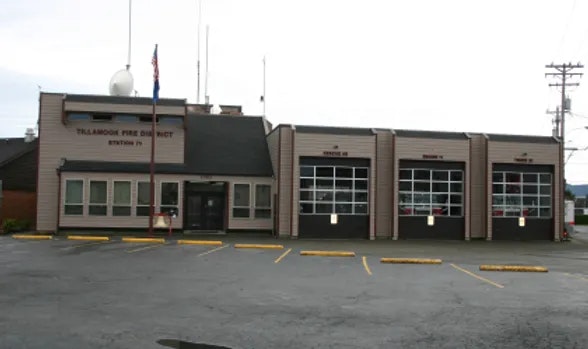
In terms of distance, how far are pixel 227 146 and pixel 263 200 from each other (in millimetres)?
4135

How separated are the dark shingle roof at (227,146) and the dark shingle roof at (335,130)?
304cm

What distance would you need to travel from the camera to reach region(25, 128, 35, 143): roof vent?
42281 mm

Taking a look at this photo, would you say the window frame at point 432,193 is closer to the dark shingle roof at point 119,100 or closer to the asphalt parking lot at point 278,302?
the asphalt parking lot at point 278,302

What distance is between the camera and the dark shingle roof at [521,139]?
Answer: 105 ft

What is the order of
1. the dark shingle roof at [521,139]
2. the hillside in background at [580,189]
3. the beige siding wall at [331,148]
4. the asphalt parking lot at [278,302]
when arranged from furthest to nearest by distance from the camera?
the hillside in background at [580,189] → the dark shingle roof at [521,139] → the beige siding wall at [331,148] → the asphalt parking lot at [278,302]

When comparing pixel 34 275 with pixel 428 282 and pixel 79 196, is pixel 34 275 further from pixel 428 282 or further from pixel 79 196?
pixel 79 196

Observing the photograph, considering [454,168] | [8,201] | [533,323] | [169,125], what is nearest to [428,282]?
[533,323]

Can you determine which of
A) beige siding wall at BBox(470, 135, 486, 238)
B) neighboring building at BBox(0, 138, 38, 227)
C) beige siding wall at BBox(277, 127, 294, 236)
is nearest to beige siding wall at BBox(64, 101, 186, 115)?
beige siding wall at BBox(277, 127, 294, 236)

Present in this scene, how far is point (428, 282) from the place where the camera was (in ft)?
46.5

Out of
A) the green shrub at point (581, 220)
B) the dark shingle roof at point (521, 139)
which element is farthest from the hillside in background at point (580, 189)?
the dark shingle roof at point (521, 139)

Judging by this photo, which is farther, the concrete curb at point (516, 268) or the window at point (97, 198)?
the window at point (97, 198)

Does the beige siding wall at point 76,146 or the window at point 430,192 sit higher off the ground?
the beige siding wall at point 76,146

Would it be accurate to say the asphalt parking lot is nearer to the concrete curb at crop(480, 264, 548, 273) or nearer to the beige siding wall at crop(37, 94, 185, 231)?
the concrete curb at crop(480, 264, 548, 273)

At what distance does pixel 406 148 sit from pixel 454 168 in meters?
2.93
